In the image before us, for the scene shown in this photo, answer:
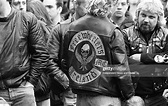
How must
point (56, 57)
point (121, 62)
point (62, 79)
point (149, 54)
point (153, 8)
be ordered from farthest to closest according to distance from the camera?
1. point (62, 79)
2. point (56, 57)
3. point (153, 8)
4. point (149, 54)
5. point (121, 62)

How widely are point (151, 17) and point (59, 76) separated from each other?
1874 mm

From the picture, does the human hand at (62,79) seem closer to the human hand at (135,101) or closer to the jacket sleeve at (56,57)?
the jacket sleeve at (56,57)

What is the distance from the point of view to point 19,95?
1059 centimetres

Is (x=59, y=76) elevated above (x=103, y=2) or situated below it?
below

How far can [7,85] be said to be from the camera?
10.5m

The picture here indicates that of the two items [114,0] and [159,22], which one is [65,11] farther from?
[159,22]

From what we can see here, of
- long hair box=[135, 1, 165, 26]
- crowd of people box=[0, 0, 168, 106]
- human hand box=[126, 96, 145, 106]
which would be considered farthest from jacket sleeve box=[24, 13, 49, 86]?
long hair box=[135, 1, 165, 26]

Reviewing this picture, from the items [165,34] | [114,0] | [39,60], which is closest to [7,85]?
[39,60]

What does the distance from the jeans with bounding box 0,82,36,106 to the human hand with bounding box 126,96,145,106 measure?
1353 millimetres

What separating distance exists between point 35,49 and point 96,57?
0.97 meters

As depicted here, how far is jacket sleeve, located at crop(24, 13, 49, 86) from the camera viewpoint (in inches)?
425

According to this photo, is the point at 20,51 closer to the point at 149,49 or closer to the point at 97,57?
the point at 97,57

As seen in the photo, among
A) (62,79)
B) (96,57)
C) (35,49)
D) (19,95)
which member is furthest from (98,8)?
(62,79)

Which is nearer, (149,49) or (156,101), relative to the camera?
(149,49)
